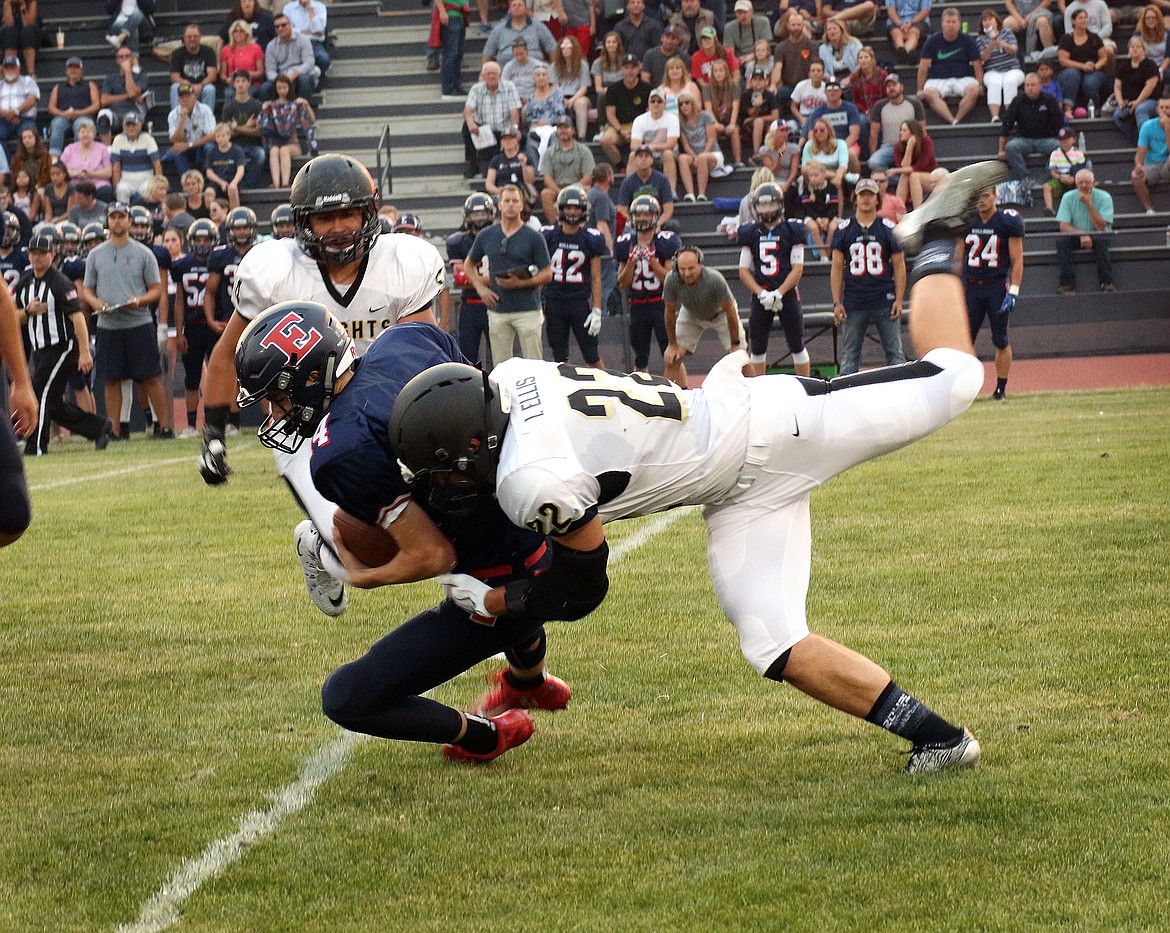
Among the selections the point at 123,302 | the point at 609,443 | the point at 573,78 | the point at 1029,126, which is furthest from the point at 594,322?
the point at 609,443

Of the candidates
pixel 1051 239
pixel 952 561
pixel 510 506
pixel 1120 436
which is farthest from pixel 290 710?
pixel 1051 239

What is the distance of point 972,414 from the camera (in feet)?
39.3

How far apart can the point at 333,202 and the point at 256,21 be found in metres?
15.7

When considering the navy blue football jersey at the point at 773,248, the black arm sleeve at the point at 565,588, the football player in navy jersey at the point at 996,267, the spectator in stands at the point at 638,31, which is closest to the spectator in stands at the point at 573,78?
the spectator in stands at the point at 638,31

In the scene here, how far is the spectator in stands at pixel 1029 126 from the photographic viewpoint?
54.7ft

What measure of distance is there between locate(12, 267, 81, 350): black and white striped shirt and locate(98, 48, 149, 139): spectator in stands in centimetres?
668

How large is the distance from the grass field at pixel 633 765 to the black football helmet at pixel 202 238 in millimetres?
6741

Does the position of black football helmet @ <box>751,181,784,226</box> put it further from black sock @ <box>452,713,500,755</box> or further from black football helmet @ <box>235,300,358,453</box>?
black football helmet @ <box>235,300,358,453</box>

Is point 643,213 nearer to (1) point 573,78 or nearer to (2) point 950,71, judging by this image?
(1) point 573,78

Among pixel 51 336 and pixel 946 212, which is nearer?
pixel 946 212

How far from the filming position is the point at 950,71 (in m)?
18.0

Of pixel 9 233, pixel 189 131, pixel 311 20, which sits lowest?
pixel 9 233

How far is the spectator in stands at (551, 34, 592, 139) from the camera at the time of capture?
58.2 ft

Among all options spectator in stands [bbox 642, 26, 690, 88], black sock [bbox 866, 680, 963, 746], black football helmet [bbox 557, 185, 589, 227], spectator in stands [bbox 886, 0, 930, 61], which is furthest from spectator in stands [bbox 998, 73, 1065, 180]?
black sock [bbox 866, 680, 963, 746]
